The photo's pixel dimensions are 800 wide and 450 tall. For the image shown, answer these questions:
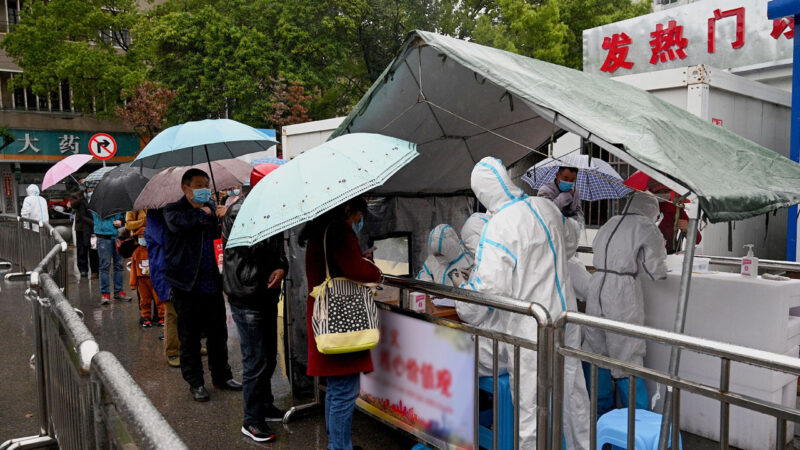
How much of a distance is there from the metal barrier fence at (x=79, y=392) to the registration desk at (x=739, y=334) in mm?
3687

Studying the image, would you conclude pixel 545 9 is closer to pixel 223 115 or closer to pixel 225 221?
pixel 223 115

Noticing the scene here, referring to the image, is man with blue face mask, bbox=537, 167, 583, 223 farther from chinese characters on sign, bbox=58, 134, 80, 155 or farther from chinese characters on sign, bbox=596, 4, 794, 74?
chinese characters on sign, bbox=58, 134, 80, 155

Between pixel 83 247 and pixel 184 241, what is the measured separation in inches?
315

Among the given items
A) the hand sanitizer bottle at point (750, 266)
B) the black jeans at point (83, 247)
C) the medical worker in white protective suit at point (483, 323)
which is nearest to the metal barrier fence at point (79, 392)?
the medical worker in white protective suit at point (483, 323)

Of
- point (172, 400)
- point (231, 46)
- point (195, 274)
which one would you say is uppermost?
point (231, 46)

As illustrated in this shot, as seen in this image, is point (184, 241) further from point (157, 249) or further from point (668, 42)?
point (668, 42)

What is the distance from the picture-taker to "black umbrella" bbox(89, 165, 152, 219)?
7367 mm

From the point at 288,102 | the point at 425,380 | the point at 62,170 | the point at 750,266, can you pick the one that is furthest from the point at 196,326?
the point at 288,102

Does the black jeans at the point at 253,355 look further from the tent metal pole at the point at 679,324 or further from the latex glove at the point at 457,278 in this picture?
the tent metal pole at the point at 679,324

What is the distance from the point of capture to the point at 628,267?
4.20 m

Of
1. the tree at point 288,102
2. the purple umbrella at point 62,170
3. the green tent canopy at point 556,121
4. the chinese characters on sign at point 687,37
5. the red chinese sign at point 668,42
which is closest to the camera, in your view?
the green tent canopy at point 556,121

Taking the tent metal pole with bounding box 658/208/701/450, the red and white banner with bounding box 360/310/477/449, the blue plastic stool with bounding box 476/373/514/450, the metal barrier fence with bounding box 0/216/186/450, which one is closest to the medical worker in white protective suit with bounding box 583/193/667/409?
the blue plastic stool with bounding box 476/373/514/450

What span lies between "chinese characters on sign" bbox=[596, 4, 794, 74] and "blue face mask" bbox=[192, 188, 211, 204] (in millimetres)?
10023

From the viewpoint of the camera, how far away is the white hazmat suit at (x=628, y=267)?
13.7 feet
